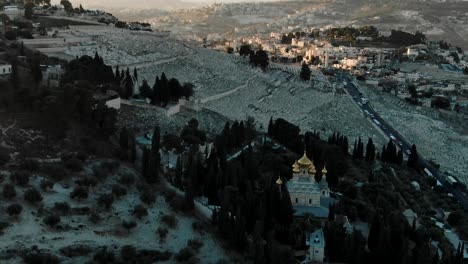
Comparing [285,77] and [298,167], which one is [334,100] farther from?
[298,167]

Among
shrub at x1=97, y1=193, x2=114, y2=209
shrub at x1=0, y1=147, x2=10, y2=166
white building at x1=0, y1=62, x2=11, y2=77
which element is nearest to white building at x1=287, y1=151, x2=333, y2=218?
shrub at x1=97, y1=193, x2=114, y2=209

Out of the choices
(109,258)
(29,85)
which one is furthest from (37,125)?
(109,258)

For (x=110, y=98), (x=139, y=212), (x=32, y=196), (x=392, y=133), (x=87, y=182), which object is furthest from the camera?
(x=392, y=133)

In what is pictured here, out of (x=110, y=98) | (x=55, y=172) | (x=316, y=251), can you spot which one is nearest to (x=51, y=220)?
(x=55, y=172)

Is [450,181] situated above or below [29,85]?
below

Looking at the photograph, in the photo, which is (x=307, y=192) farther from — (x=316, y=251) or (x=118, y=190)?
(x=118, y=190)

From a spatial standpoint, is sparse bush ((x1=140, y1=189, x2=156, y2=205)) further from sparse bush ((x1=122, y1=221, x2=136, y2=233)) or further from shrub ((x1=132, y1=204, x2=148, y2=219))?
sparse bush ((x1=122, y1=221, x2=136, y2=233))

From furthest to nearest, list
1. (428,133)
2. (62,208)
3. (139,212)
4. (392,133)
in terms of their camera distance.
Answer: (428,133)
(392,133)
(139,212)
(62,208)
